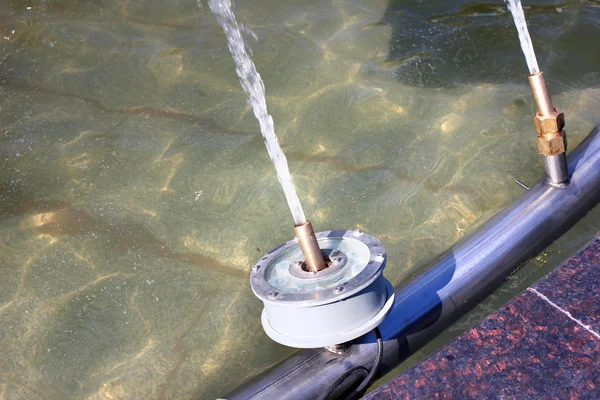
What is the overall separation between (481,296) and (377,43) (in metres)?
2.30

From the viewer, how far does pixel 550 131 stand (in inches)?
112

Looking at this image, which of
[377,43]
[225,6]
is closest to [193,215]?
[377,43]

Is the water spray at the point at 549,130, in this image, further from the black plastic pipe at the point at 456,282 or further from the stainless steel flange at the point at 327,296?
the stainless steel flange at the point at 327,296

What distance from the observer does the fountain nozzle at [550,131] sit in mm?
2820

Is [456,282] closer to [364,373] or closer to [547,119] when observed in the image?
[364,373]

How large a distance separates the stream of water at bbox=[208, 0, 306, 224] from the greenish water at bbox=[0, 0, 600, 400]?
6cm

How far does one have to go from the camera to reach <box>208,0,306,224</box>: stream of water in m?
3.74

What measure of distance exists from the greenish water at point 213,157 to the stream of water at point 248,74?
6cm

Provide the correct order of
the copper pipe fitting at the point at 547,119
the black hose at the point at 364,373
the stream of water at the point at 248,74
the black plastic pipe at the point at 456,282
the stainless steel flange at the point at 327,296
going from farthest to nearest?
1. the stream of water at the point at 248,74
2. the copper pipe fitting at the point at 547,119
3. the black plastic pipe at the point at 456,282
4. the black hose at the point at 364,373
5. the stainless steel flange at the point at 327,296

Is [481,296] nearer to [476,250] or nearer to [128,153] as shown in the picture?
[476,250]

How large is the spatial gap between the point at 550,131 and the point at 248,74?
7.20 ft

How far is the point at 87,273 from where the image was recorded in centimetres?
322

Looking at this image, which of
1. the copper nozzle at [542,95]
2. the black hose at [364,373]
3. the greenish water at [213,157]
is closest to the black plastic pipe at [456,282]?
the black hose at [364,373]

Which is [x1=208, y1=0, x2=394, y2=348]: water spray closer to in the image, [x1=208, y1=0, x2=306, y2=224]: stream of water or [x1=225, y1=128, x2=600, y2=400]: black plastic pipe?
[x1=225, y1=128, x2=600, y2=400]: black plastic pipe
